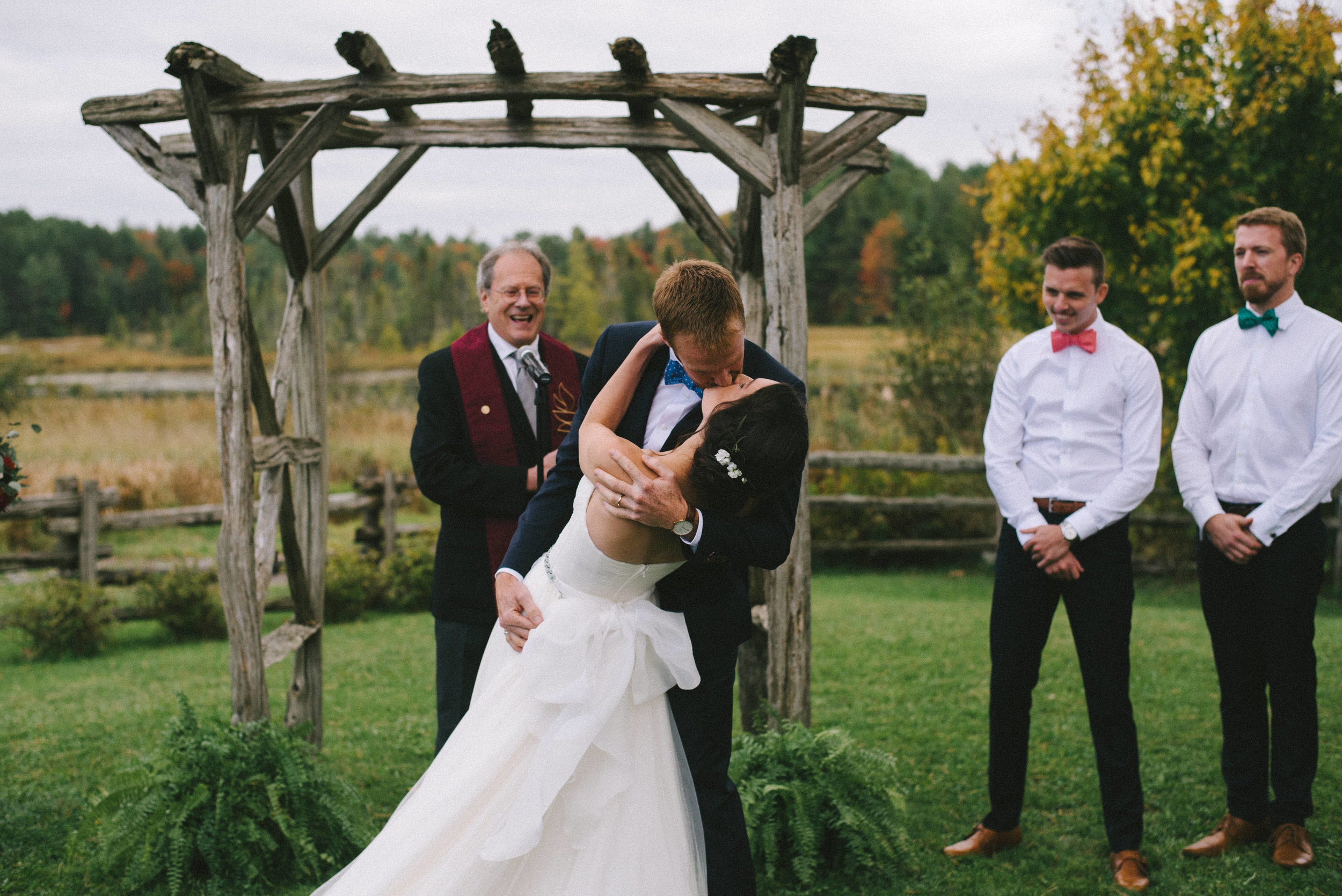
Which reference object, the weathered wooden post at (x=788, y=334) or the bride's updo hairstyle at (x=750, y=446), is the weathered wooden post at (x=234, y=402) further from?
the bride's updo hairstyle at (x=750, y=446)

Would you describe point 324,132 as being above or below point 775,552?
above

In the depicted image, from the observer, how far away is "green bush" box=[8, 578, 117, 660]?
858cm

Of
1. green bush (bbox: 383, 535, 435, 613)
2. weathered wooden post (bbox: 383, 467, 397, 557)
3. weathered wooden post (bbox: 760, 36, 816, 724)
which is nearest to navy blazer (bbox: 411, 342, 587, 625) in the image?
weathered wooden post (bbox: 760, 36, 816, 724)

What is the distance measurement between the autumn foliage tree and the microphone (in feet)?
22.9

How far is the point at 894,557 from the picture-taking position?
1248cm

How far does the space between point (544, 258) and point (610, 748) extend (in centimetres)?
209

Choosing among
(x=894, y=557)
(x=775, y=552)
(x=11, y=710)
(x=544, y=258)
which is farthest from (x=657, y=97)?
(x=894, y=557)

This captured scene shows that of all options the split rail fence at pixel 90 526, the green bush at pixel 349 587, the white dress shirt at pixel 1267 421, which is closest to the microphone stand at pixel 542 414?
the white dress shirt at pixel 1267 421

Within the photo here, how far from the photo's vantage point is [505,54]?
13.2 feet

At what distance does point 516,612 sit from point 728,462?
772 mm

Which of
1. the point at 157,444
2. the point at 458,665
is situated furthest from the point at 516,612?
the point at 157,444

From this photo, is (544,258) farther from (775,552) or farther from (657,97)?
(775,552)

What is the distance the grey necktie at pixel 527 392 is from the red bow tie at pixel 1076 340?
2017 mm

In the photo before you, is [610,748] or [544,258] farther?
[544,258]
